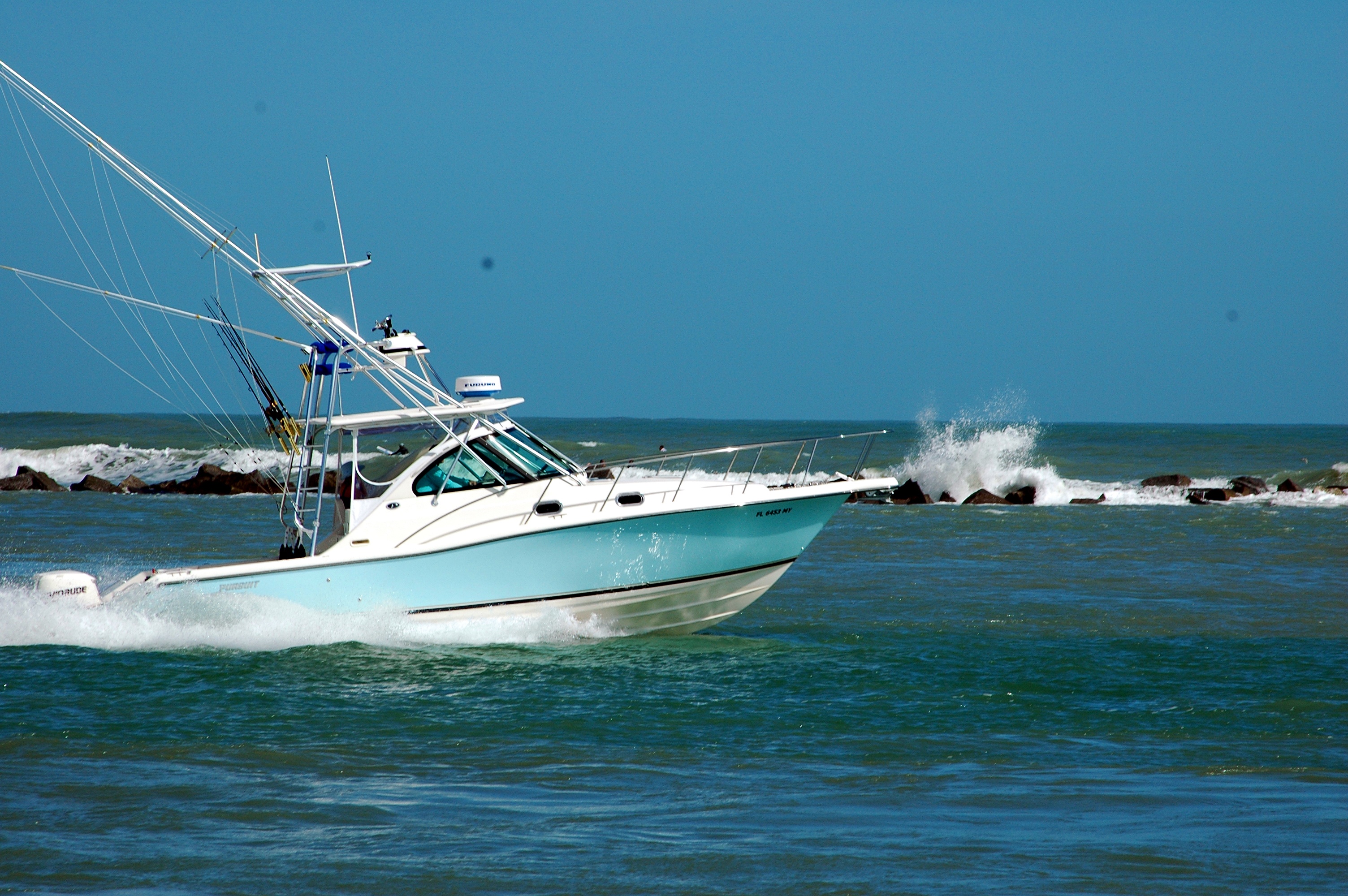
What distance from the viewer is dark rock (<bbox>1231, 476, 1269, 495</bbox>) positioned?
27047 mm

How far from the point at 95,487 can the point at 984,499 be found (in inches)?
849

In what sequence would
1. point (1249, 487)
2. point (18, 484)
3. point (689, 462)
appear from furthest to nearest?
point (18, 484), point (1249, 487), point (689, 462)

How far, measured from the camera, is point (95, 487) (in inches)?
1159

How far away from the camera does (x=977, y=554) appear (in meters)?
17.5

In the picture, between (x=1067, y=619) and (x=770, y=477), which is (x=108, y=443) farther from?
(x=1067, y=619)

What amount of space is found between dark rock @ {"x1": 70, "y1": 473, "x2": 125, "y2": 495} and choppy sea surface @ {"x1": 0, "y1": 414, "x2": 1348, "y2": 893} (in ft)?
50.3

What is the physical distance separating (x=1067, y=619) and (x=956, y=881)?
751 centimetres

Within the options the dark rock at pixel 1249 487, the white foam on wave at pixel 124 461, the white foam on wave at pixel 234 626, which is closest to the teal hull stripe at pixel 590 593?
the white foam on wave at pixel 234 626

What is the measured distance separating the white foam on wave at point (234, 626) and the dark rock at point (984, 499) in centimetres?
1786

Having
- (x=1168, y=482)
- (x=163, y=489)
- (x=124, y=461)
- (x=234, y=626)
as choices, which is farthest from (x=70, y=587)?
(x=124, y=461)

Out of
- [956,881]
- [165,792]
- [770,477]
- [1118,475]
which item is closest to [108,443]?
[770,477]

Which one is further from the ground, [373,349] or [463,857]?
[373,349]

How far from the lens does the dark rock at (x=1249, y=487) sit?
88.7 feet

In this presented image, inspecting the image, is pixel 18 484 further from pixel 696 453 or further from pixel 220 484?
pixel 696 453
